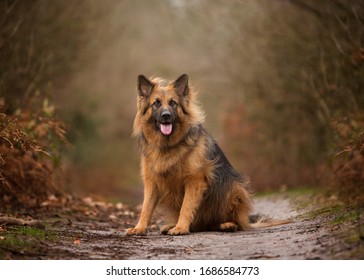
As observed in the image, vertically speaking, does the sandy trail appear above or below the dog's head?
below

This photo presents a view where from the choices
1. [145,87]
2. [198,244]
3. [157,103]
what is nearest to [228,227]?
[198,244]

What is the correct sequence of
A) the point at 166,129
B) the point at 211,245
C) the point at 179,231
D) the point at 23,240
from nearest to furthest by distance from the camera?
the point at 23,240 < the point at 211,245 < the point at 179,231 < the point at 166,129

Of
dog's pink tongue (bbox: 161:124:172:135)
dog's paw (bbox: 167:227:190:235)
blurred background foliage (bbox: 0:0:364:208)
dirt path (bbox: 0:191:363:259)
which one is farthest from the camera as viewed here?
blurred background foliage (bbox: 0:0:364:208)

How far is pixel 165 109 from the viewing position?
888 centimetres

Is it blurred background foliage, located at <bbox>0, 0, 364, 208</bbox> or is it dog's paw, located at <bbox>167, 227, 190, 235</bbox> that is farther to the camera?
blurred background foliage, located at <bbox>0, 0, 364, 208</bbox>

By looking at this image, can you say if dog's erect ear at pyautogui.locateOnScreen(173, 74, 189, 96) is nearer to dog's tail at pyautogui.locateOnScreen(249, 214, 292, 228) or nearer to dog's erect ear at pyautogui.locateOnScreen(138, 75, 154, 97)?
dog's erect ear at pyautogui.locateOnScreen(138, 75, 154, 97)

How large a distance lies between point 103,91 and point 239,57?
954cm

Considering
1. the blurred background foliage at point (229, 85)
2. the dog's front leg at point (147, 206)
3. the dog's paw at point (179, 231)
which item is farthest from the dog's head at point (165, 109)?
the blurred background foliage at point (229, 85)

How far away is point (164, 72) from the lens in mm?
24719

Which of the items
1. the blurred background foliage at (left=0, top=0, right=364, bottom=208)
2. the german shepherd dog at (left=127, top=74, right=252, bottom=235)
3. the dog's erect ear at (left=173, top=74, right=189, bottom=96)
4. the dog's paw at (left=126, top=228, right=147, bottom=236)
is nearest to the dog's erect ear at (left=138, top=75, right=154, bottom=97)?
the german shepherd dog at (left=127, top=74, right=252, bottom=235)

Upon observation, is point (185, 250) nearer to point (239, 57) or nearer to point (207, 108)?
point (239, 57)

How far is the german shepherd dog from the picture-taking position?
28.9 ft

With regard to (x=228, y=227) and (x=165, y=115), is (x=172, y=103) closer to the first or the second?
(x=165, y=115)

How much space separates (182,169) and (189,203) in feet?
1.81
